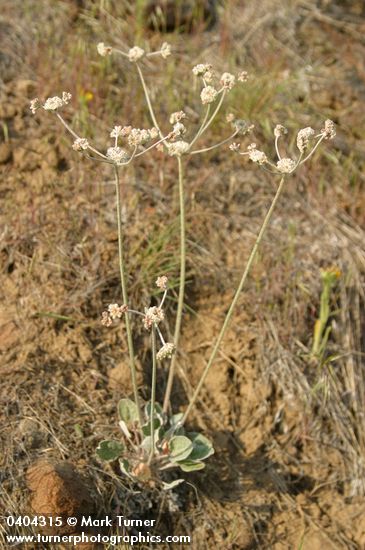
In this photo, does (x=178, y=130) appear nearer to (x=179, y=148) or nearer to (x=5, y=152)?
(x=179, y=148)

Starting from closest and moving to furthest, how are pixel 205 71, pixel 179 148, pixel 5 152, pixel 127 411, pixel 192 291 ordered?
pixel 179 148
pixel 205 71
pixel 127 411
pixel 192 291
pixel 5 152

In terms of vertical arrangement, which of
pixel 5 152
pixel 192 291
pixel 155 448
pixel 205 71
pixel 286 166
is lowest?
pixel 155 448

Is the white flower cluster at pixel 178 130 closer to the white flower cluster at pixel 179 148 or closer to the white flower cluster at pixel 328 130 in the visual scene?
the white flower cluster at pixel 179 148

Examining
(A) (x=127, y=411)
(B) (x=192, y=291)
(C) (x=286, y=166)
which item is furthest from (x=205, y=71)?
(A) (x=127, y=411)

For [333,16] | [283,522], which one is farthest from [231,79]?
[333,16]

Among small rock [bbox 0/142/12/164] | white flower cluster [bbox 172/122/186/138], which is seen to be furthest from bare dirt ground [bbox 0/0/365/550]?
white flower cluster [bbox 172/122/186/138]
